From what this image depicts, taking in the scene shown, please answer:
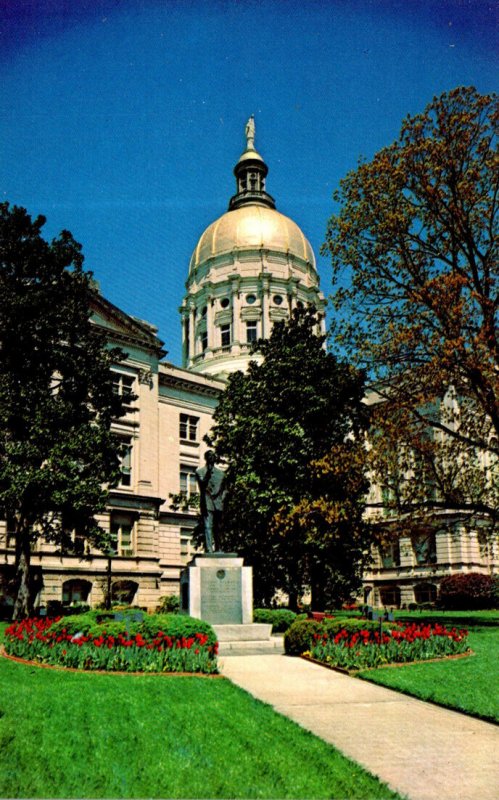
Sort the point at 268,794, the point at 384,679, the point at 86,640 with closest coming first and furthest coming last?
the point at 268,794, the point at 384,679, the point at 86,640

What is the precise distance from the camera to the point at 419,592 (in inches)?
2344

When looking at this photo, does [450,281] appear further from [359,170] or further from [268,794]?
[268,794]

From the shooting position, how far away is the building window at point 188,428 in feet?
183

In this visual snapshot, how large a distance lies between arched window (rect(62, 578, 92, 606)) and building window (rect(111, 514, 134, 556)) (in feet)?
11.8

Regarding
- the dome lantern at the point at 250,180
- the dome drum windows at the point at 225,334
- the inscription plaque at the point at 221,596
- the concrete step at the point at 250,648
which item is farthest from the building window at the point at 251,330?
the concrete step at the point at 250,648

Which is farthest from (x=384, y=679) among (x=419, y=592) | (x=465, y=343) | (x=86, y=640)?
(x=419, y=592)

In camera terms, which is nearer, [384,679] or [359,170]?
[384,679]

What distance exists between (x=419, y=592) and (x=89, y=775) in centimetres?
5629

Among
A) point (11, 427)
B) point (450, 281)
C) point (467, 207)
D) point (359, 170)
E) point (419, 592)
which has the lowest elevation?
point (419, 592)

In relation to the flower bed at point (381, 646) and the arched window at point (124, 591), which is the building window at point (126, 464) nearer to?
the arched window at point (124, 591)

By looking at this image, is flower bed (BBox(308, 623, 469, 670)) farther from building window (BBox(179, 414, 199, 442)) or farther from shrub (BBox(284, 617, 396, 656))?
building window (BBox(179, 414, 199, 442))

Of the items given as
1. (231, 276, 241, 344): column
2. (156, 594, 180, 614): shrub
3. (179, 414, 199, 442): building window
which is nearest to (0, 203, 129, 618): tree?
(156, 594, 180, 614): shrub

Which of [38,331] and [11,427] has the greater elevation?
[38,331]

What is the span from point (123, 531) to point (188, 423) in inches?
469
